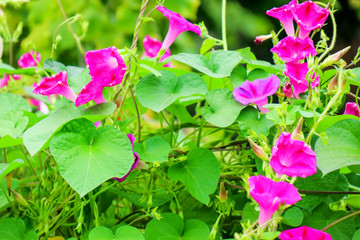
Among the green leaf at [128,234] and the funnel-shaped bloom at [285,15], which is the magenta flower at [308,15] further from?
the green leaf at [128,234]

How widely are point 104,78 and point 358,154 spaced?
1.22 feet

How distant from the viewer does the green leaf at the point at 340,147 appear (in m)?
0.58

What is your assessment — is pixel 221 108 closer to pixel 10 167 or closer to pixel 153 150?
pixel 153 150

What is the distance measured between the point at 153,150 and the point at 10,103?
327 mm

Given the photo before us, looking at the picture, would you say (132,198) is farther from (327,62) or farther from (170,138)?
(327,62)

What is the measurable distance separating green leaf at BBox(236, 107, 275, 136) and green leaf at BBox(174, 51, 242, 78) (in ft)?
0.27

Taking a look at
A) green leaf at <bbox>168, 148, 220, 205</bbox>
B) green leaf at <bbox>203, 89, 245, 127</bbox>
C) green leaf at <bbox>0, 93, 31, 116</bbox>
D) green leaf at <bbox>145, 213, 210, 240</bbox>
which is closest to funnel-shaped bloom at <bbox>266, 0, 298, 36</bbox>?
green leaf at <bbox>203, 89, 245, 127</bbox>

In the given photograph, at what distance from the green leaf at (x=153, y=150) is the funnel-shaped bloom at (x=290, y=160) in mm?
220

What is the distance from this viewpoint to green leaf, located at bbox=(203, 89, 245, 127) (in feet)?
2.31

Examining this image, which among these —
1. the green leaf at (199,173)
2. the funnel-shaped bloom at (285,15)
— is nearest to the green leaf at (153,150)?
the green leaf at (199,173)

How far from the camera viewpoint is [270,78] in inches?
28.2

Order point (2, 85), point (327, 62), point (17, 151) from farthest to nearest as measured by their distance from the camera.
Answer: point (2, 85)
point (17, 151)
point (327, 62)

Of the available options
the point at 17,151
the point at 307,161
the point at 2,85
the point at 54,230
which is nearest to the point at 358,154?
the point at 307,161

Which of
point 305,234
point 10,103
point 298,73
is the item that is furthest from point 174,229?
point 10,103
